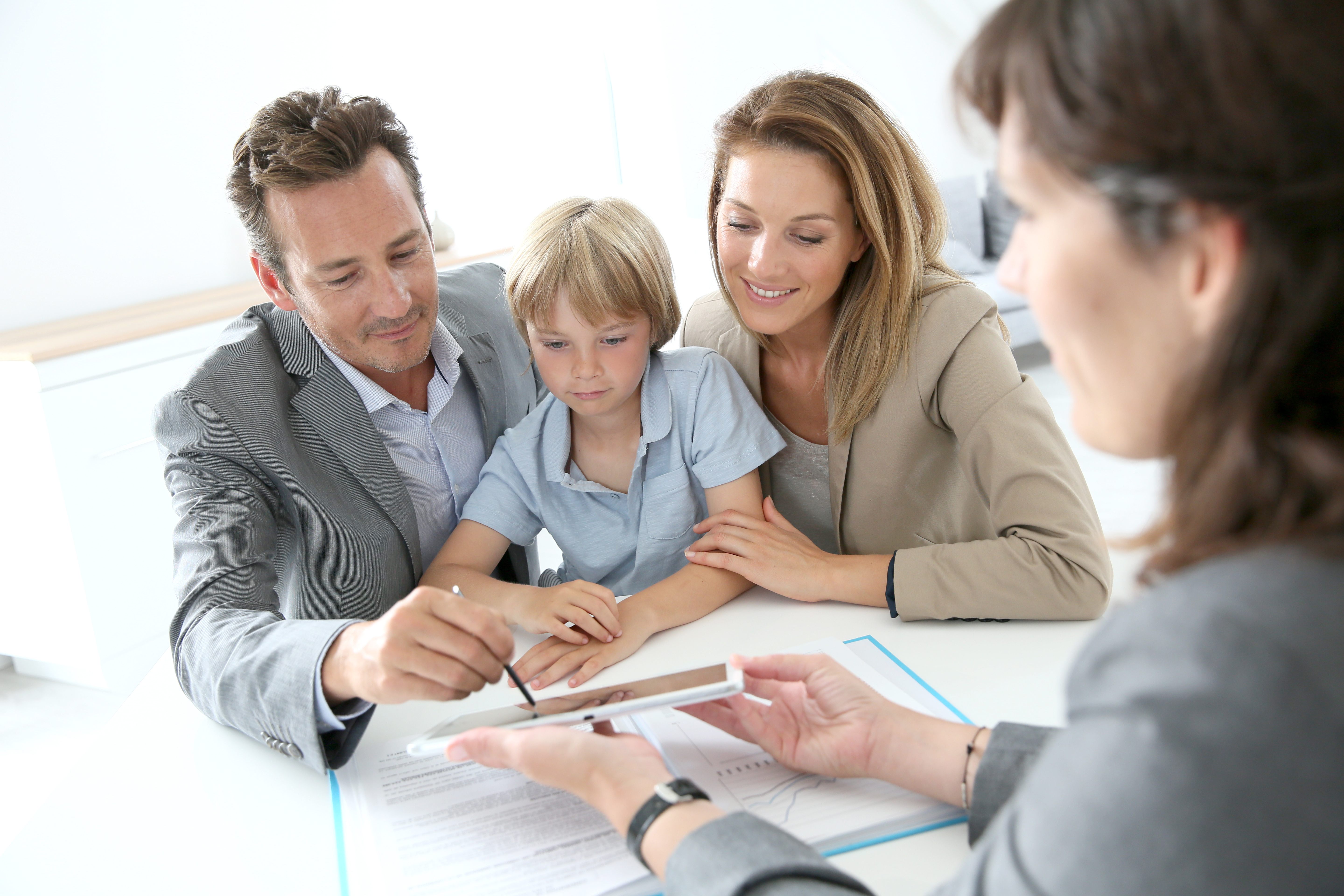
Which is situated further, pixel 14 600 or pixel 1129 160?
pixel 14 600

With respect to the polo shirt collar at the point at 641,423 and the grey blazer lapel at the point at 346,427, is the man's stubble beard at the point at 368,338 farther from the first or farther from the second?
the polo shirt collar at the point at 641,423

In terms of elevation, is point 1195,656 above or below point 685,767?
above

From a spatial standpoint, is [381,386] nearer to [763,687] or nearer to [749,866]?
[763,687]

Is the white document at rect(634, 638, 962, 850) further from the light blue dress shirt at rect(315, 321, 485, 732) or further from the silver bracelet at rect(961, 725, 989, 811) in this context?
the light blue dress shirt at rect(315, 321, 485, 732)

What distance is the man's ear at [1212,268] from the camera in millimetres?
480

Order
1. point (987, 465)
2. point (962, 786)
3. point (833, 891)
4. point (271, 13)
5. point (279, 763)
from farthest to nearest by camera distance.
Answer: point (271, 13)
point (987, 465)
point (279, 763)
point (962, 786)
point (833, 891)

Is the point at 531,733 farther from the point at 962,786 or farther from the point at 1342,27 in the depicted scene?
the point at 1342,27

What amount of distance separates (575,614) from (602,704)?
27cm

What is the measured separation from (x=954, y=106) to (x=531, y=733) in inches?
25.5

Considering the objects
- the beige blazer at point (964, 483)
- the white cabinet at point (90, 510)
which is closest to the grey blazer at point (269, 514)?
the beige blazer at point (964, 483)

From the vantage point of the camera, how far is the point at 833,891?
0.67m

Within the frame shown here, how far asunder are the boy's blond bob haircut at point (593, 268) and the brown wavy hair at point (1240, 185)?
3.07ft

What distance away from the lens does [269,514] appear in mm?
1379

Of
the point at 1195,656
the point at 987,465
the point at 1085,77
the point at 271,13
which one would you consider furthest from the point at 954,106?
the point at 271,13
